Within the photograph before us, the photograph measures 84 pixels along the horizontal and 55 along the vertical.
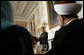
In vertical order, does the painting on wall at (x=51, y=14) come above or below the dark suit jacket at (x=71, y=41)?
above

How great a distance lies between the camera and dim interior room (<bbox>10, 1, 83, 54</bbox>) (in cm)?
624

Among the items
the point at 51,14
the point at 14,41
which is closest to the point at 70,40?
the point at 14,41

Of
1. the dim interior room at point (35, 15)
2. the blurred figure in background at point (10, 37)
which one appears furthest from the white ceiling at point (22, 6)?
the blurred figure in background at point (10, 37)

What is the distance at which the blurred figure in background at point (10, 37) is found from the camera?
984 mm

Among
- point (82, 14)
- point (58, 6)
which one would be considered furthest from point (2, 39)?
point (82, 14)

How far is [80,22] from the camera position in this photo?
71.2 inches

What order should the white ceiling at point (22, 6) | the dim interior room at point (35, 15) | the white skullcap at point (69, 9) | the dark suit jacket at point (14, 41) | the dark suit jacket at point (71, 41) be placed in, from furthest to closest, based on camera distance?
1. the white ceiling at point (22, 6)
2. the dim interior room at point (35, 15)
3. the white skullcap at point (69, 9)
4. the dark suit jacket at point (71, 41)
5. the dark suit jacket at point (14, 41)

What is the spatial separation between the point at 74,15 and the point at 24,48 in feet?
4.77

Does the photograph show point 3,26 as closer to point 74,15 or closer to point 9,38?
point 9,38

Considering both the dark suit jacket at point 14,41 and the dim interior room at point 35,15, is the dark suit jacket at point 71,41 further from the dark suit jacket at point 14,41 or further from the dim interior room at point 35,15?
the dim interior room at point 35,15

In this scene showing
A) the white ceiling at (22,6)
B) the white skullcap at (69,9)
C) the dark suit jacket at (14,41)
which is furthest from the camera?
the white ceiling at (22,6)

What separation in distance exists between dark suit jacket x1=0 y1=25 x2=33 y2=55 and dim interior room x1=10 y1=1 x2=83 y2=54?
11.2 feet

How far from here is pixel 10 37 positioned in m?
0.99

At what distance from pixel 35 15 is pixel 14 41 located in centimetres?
983
